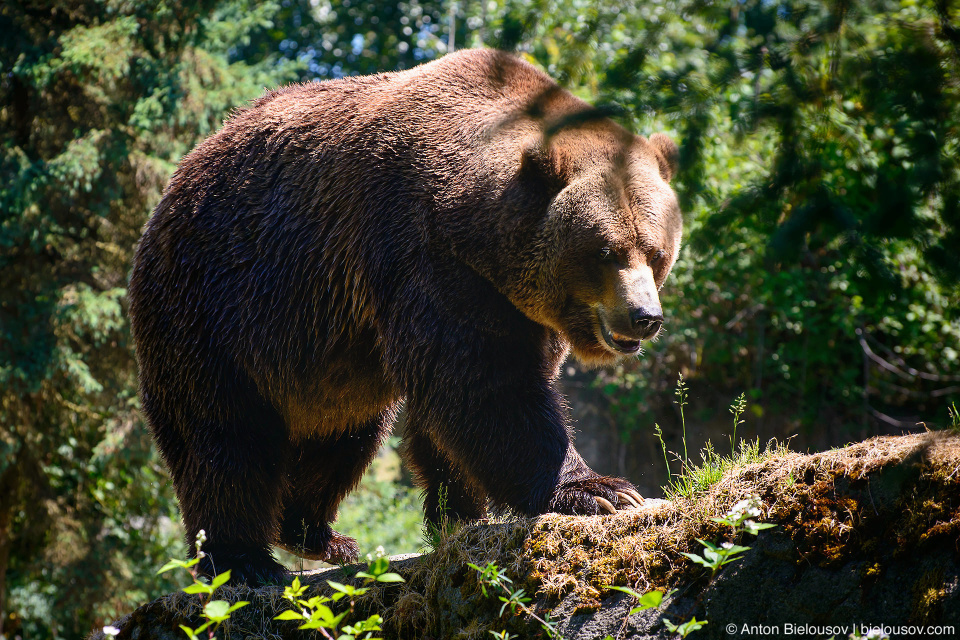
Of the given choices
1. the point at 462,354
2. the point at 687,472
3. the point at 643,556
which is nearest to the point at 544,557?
the point at 643,556

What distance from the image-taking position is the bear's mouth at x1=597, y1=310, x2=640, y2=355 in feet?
11.7

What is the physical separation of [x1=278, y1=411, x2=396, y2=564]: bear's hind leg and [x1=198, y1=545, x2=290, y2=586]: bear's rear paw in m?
0.65

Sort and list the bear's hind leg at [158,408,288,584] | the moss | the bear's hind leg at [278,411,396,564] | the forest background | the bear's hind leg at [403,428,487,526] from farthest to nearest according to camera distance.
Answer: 1. the forest background
2. the bear's hind leg at [278,411,396,564]
3. the bear's hind leg at [403,428,487,526]
4. the bear's hind leg at [158,408,288,584]
5. the moss

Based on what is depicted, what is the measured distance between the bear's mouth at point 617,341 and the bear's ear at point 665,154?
900 mm

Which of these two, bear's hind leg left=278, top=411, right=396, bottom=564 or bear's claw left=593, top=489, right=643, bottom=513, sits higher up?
bear's claw left=593, top=489, right=643, bottom=513

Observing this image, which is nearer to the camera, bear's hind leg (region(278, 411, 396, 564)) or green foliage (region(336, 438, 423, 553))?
bear's hind leg (region(278, 411, 396, 564))

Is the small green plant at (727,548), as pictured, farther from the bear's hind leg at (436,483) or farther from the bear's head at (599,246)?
the bear's hind leg at (436,483)

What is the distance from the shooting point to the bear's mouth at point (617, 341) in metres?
3.57

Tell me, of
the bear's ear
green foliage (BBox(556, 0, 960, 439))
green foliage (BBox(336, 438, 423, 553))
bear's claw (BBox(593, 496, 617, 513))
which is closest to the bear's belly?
bear's claw (BBox(593, 496, 617, 513))

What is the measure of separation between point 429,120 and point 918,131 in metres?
2.52

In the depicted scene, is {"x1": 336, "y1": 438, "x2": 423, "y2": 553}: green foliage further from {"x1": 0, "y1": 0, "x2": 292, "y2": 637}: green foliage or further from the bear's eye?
the bear's eye

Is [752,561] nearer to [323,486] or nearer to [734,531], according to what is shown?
[734,531]

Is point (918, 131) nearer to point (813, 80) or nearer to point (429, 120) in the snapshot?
point (813, 80)

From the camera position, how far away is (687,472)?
3.21 metres
